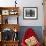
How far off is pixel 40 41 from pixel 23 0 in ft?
5.37

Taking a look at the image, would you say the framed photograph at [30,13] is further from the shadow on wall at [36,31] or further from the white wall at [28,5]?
the shadow on wall at [36,31]

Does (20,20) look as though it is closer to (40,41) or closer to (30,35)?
(30,35)

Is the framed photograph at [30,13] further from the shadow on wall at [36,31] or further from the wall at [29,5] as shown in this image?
the shadow on wall at [36,31]

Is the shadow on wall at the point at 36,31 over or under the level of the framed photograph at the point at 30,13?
under

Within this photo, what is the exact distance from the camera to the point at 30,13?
19.0 feet

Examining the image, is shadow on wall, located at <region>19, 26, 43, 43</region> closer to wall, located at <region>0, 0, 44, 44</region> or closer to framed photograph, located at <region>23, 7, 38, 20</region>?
wall, located at <region>0, 0, 44, 44</region>

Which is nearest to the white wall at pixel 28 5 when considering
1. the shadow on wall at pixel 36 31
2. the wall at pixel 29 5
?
the wall at pixel 29 5

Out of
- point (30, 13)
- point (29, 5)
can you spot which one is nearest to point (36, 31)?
point (30, 13)

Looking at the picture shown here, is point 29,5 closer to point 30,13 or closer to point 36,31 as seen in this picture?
point 30,13

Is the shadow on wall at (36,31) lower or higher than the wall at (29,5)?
lower

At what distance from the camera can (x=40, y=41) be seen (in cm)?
574

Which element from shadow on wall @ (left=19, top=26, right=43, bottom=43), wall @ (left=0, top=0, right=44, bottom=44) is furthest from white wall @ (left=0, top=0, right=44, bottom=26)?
shadow on wall @ (left=19, top=26, right=43, bottom=43)

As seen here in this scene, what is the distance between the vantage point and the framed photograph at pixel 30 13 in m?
5.76

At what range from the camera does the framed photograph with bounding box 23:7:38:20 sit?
5.76m
